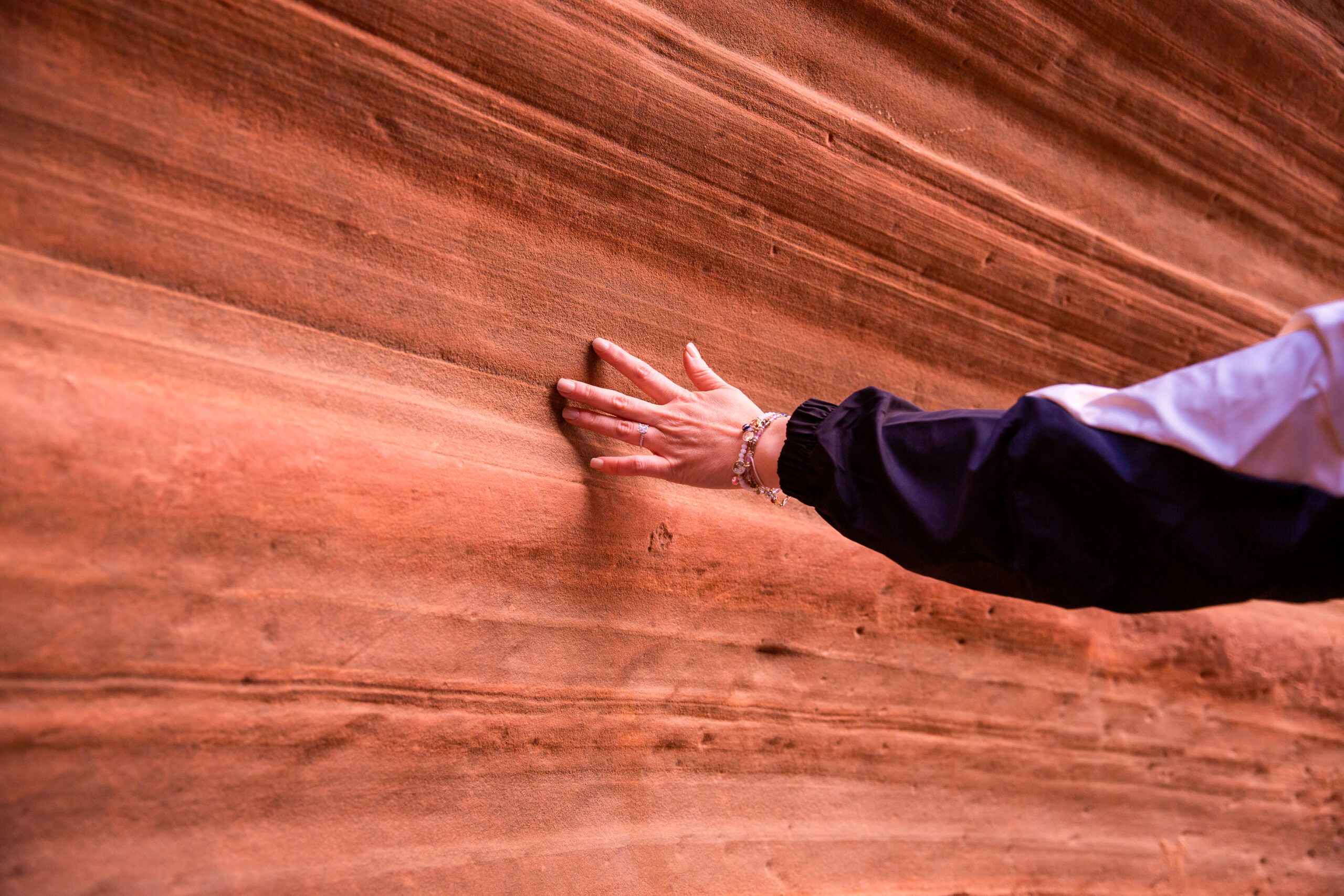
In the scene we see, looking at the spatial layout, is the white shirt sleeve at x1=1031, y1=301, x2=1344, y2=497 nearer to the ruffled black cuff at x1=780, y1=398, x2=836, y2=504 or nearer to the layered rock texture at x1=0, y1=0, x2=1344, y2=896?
the ruffled black cuff at x1=780, y1=398, x2=836, y2=504

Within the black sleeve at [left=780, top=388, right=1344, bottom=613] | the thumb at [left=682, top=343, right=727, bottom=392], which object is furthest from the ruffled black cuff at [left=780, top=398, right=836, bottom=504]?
the thumb at [left=682, top=343, right=727, bottom=392]

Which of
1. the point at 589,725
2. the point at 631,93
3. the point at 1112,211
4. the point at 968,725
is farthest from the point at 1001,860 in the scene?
the point at 631,93

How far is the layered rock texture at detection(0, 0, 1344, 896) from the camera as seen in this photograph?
77 centimetres

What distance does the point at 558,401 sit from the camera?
100cm

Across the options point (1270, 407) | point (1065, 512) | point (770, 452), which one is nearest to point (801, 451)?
point (770, 452)

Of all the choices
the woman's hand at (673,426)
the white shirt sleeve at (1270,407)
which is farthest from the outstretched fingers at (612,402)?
the white shirt sleeve at (1270,407)

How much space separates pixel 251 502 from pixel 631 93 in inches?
25.3

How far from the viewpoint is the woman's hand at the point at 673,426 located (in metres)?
0.95

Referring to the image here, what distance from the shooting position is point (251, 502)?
813 mm

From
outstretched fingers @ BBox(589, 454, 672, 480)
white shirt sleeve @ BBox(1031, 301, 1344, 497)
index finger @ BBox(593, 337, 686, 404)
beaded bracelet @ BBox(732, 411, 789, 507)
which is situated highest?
white shirt sleeve @ BBox(1031, 301, 1344, 497)

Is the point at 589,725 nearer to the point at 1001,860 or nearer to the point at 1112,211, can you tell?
the point at 1001,860

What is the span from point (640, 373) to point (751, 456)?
170 mm

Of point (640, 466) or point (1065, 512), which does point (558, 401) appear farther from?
point (1065, 512)

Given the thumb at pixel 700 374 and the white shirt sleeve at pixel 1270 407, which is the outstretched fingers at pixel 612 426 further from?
the white shirt sleeve at pixel 1270 407
